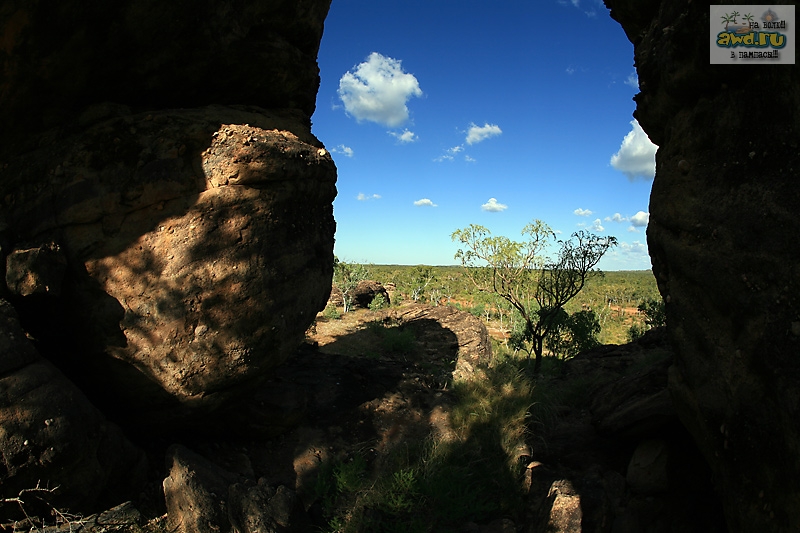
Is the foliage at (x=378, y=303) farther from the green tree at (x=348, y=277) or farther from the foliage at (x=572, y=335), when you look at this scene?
the foliage at (x=572, y=335)

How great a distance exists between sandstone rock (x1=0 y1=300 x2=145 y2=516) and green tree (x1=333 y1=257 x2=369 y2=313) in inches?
617

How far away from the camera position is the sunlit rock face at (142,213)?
4359 mm

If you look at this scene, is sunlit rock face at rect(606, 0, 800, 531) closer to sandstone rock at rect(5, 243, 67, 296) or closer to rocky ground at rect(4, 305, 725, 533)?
rocky ground at rect(4, 305, 725, 533)

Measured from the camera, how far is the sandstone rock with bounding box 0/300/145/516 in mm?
3342

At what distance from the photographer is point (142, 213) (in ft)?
14.8

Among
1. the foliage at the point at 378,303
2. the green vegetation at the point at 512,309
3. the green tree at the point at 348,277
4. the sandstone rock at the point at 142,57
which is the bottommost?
the green vegetation at the point at 512,309

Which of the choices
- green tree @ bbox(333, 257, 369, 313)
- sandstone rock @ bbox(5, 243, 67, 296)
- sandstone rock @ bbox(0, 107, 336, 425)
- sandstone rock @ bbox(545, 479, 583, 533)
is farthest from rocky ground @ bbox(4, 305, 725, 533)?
green tree @ bbox(333, 257, 369, 313)

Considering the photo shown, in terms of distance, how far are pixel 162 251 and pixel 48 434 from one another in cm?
172

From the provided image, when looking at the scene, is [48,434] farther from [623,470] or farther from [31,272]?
[623,470]

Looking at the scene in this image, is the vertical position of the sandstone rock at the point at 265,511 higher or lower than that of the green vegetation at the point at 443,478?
higher

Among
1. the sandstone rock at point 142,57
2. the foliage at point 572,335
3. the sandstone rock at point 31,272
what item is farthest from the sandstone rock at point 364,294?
the sandstone rock at point 31,272

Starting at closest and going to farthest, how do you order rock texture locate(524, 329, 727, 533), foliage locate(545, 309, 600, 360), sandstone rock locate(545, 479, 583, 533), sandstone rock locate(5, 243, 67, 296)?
sandstone rock locate(545, 479, 583, 533) → rock texture locate(524, 329, 727, 533) → sandstone rock locate(5, 243, 67, 296) → foliage locate(545, 309, 600, 360)

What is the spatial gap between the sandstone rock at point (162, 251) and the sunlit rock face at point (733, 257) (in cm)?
363

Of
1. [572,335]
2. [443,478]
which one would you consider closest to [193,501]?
[443,478]
